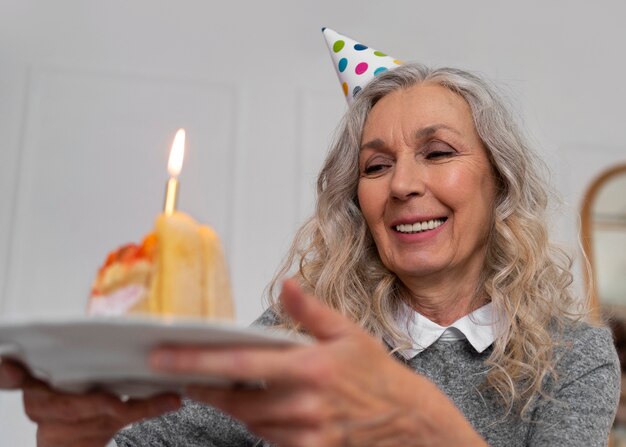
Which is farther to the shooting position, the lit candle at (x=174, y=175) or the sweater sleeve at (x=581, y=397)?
the sweater sleeve at (x=581, y=397)

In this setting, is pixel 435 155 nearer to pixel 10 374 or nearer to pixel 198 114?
pixel 10 374

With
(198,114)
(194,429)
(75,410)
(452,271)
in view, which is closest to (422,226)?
(452,271)

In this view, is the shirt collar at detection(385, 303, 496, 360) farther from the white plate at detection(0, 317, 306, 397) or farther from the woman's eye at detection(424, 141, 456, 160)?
the white plate at detection(0, 317, 306, 397)

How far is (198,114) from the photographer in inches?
119

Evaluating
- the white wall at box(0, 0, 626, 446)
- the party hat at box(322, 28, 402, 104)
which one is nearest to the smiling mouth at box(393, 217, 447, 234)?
the party hat at box(322, 28, 402, 104)

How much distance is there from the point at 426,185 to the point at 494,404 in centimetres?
41

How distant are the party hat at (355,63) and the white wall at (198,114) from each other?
3.34ft

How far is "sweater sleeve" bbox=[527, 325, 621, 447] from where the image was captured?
1.19 metres

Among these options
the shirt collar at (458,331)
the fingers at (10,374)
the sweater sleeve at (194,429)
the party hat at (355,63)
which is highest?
the party hat at (355,63)

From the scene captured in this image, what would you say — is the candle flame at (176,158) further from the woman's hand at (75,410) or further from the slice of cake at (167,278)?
the woman's hand at (75,410)

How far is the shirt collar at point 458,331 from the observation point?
143cm

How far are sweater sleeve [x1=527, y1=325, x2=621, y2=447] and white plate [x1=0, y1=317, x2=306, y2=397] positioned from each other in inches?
26.2

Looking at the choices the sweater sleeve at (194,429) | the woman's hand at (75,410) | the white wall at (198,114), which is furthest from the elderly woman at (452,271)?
the white wall at (198,114)

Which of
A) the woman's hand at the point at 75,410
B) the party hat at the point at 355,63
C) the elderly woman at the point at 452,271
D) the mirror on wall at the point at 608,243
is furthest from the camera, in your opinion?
the mirror on wall at the point at 608,243
